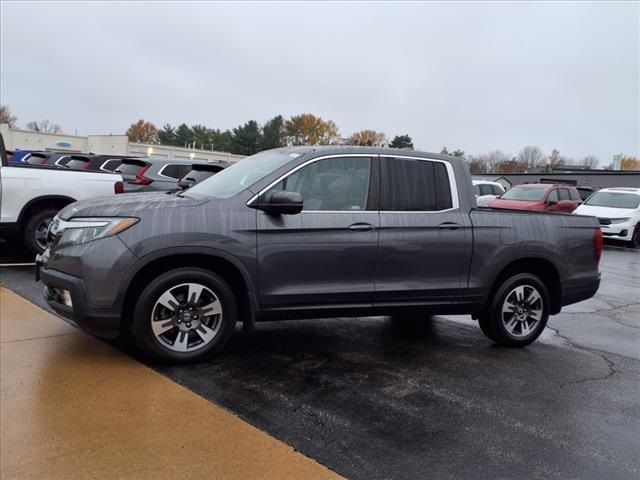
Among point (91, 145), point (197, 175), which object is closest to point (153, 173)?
point (197, 175)

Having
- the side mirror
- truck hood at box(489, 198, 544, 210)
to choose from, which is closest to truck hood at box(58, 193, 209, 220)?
the side mirror

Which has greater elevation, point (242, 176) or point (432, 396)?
point (242, 176)

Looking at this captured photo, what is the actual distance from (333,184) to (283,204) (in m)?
0.66

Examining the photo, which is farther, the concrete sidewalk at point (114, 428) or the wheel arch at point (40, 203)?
the wheel arch at point (40, 203)

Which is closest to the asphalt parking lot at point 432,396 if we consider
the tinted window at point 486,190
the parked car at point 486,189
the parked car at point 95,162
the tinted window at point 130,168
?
the tinted window at point 130,168

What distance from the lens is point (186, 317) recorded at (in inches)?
167

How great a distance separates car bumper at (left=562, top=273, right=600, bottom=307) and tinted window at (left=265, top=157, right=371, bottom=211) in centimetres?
244

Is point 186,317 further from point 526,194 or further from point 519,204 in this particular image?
point 526,194

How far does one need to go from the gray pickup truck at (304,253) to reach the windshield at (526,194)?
12.9 m

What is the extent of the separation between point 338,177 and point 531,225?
6.83ft

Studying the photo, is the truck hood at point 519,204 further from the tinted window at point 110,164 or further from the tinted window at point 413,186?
the tinted window at point 413,186

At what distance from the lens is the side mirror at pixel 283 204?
4.21 meters

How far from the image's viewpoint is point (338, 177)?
4723 mm

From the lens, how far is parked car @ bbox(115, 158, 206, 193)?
1073 cm
